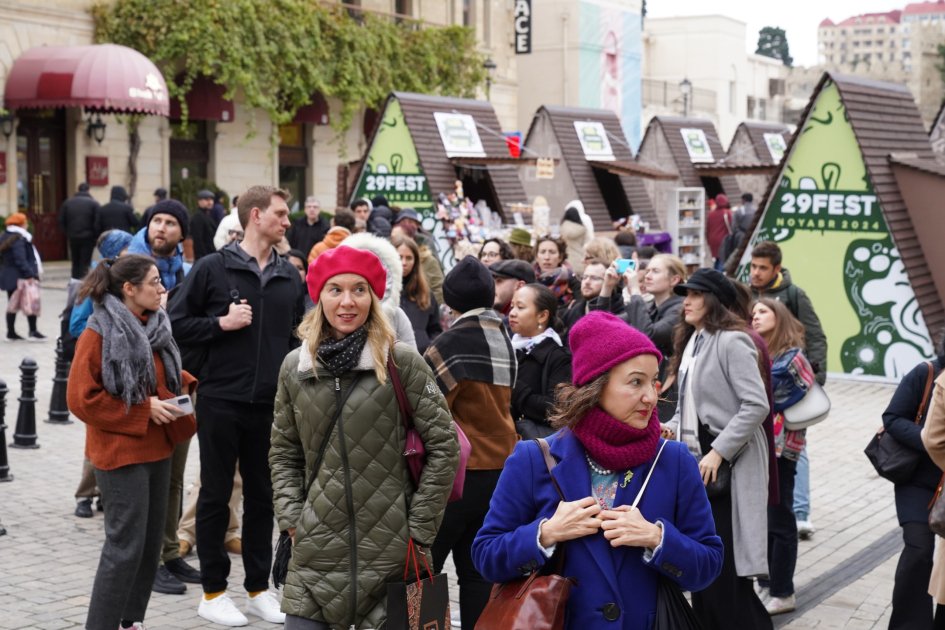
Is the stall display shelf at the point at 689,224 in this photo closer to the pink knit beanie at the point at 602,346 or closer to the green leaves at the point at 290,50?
the green leaves at the point at 290,50

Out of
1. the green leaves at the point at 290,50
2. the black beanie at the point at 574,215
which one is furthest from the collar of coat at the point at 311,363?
the green leaves at the point at 290,50

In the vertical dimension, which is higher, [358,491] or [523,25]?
[523,25]

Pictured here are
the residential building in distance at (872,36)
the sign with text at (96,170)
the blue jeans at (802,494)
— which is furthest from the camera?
the residential building in distance at (872,36)

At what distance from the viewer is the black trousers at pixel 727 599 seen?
5523 millimetres

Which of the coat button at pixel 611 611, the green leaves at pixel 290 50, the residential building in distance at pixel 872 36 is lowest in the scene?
the coat button at pixel 611 611

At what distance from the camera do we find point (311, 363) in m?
4.55

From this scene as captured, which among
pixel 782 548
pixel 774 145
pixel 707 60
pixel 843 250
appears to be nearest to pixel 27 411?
pixel 782 548

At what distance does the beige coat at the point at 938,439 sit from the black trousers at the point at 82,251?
673 inches

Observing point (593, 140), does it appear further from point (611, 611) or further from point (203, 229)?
point (611, 611)

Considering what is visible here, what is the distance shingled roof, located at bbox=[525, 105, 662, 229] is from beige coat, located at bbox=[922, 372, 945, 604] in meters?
16.7

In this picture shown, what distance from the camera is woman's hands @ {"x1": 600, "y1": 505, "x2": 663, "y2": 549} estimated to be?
324cm

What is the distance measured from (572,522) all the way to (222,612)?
340 centimetres

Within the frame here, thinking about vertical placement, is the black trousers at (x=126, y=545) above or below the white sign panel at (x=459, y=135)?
below

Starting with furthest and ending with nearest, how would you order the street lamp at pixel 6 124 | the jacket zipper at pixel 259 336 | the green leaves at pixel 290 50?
the green leaves at pixel 290 50
the street lamp at pixel 6 124
the jacket zipper at pixel 259 336
